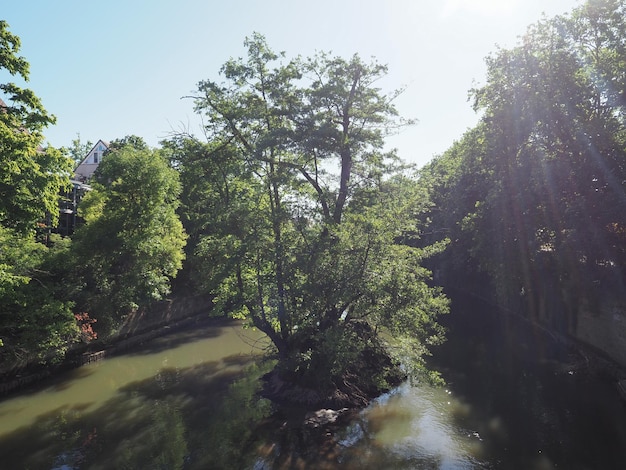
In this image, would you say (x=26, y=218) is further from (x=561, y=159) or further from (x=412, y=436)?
(x=561, y=159)

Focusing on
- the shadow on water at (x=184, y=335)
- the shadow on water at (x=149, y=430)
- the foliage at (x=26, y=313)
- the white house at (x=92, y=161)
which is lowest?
the shadow on water at (x=149, y=430)

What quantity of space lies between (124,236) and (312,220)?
1062 centimetres

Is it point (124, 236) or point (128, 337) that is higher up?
point (124, 236)

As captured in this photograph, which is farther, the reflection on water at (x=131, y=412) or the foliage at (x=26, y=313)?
the foliage at (x=26, y=313)

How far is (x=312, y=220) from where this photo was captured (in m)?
15.6

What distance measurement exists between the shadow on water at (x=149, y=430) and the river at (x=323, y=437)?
40mm

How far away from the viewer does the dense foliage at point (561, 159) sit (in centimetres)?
1645

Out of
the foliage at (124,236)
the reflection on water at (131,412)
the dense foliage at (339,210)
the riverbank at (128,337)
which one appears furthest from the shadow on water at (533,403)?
the riverbank at (128,337)

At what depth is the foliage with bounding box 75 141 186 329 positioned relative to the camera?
19812 millimetres

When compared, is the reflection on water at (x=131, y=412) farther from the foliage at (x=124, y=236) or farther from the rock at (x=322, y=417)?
the foliage at (x=124, y=236)

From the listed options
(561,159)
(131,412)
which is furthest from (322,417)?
(561,159)

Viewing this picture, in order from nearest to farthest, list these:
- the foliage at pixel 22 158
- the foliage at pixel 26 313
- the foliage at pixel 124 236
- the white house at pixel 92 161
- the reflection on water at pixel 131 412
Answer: the foliage at pixel 22 158
the reflection on water at pixel 131 412
the foliage at pixel 26 313
the foliage at pixel 124 236
the white house at pixel 92 161

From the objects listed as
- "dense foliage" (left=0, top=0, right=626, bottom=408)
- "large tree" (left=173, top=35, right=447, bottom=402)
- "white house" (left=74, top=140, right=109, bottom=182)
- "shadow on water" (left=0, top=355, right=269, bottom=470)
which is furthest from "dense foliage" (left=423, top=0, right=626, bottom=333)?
"white house" (left=74, top=140, right=109, bottom=182)

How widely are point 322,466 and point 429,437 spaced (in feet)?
11.5
